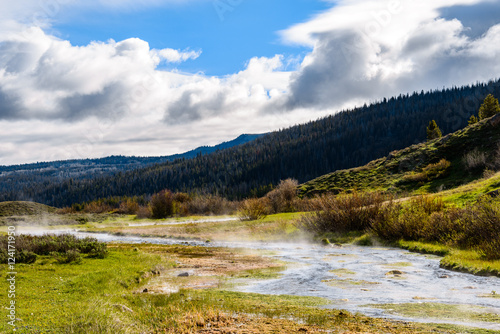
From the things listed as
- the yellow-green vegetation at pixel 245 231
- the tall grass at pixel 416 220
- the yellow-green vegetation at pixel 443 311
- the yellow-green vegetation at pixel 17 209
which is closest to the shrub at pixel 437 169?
the yellow-green vegetation at pixel 245 231

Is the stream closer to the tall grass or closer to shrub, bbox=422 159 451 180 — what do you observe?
the tall grass

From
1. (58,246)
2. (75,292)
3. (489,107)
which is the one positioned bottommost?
(75,292)

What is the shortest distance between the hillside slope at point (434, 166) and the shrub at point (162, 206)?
25409mm

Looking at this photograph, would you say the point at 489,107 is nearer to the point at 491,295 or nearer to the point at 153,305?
the point at 491,295

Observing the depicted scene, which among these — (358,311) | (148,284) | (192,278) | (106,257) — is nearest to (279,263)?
(192,278)

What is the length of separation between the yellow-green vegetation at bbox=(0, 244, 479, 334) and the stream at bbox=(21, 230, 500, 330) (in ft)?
3.28

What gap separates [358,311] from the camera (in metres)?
10.6

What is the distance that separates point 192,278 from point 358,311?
855cm

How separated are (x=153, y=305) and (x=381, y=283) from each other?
8231 mm

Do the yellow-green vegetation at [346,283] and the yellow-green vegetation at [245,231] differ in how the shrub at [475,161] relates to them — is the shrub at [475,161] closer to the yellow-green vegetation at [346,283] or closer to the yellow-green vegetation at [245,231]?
the yellow-green vegetation at [245,231]

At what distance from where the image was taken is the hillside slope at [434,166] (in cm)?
4978

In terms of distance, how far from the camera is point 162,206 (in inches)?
2965

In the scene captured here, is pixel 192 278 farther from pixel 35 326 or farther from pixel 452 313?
pixel 452 313

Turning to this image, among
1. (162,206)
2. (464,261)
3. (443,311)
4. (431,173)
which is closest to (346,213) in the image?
(464,261)
